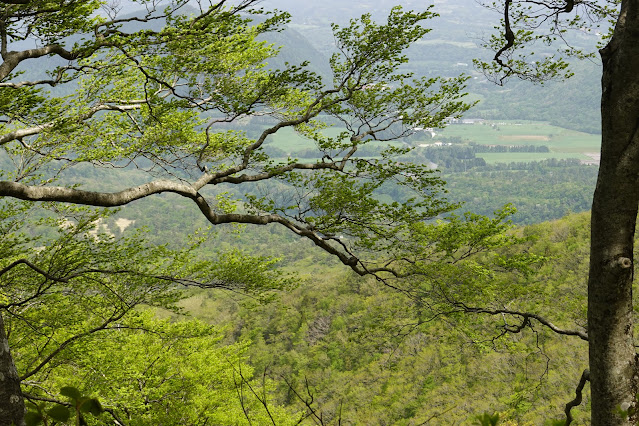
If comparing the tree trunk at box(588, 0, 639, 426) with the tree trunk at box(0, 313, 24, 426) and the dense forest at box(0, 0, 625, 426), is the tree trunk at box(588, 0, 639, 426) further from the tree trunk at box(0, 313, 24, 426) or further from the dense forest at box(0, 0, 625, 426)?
the tree trunk at box(0, 313, 24, 426)

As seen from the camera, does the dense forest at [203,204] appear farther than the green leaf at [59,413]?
Yes

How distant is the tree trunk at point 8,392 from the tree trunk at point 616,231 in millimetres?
3212

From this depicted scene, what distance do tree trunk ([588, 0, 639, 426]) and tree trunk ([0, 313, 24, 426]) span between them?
3212 millimetres

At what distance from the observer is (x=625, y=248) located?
2.02m

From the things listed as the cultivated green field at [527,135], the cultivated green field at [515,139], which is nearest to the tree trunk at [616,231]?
the cultivated green field at [515,139]

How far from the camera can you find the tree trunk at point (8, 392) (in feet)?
9.97

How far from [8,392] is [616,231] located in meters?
3.50

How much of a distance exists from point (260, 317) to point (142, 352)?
37.0m

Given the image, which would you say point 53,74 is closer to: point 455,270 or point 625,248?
point 455,270

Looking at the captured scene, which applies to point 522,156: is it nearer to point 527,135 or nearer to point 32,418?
point 527,135

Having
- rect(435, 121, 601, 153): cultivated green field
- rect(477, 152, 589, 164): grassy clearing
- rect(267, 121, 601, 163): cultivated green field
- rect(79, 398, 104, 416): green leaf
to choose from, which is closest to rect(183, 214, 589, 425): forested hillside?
rect(79, 398, 104, 416): green leaf

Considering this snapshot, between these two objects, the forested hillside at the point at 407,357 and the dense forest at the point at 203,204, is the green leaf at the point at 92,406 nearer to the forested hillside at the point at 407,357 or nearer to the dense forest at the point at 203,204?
the dense forest at the point at 203,204

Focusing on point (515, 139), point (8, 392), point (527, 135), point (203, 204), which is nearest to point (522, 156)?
point (515, 139)

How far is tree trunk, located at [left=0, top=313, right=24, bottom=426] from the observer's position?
3.04 m
